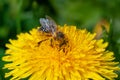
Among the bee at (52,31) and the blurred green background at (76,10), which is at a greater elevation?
the blurred green background at (76,10)

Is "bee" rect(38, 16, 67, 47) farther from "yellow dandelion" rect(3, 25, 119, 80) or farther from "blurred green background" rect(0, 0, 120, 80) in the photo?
"blurred green background" rect(0, 0, 120, 80)

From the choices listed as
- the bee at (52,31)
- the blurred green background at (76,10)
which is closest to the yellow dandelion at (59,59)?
the bee at (52,31)

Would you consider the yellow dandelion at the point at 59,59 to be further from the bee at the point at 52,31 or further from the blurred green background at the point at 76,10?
the blurred green background at the point at 76,10

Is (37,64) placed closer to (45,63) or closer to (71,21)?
(45,63)

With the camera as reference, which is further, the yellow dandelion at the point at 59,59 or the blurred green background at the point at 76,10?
the blurred green background at the point at 76,10

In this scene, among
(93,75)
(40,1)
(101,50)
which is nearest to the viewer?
(93,75)

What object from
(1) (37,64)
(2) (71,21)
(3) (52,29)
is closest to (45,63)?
(1) (37,64)

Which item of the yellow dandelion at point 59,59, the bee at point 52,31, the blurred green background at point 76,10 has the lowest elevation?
the yellow dandelion at point 59,59

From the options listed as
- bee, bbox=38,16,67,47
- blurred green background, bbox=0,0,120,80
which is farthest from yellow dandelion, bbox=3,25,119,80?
blurred green background, bbox=0,0,120,80

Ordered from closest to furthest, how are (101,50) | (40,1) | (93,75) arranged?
1. (93,75)
2. (101,50)
3. (40,1)
